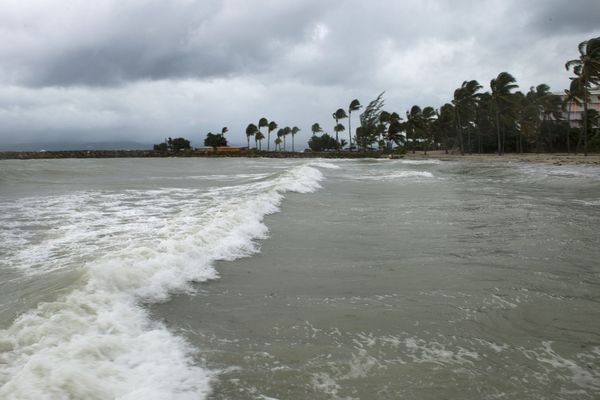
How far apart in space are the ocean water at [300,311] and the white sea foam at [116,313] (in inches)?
0.6

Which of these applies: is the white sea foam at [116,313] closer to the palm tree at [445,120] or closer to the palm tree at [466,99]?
the palm tree at [466,99]

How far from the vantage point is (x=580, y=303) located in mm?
4766

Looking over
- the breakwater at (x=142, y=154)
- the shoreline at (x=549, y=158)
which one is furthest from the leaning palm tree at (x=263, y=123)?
the shoreline at (x=549, y=158)

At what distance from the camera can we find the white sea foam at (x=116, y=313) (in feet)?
10.0

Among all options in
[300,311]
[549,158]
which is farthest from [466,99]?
[300,311]

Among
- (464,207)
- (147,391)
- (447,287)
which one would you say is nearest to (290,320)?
(147,391)

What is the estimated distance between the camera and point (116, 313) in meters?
4.34

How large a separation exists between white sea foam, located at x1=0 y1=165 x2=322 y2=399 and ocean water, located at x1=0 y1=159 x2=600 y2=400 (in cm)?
2

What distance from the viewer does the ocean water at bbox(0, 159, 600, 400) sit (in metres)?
3.18

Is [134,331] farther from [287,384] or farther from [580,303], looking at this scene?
[580,303]

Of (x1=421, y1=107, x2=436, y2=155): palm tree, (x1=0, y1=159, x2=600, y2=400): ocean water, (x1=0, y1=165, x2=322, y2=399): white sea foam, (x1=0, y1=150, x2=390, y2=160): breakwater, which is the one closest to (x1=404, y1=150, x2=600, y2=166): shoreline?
(x1=421, y1=107, x2=436, y2=155): palm tree

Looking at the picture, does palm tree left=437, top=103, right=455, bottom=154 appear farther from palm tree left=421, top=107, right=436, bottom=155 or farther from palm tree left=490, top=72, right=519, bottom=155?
palm tree left=490, top=72, right=519, bottom=155

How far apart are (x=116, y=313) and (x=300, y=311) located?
5.98 ft

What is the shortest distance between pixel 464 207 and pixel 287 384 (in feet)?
34.3
